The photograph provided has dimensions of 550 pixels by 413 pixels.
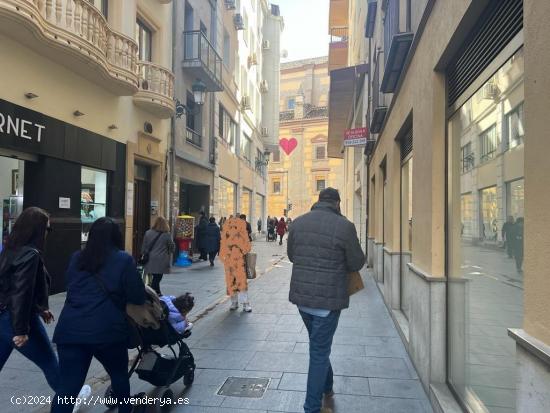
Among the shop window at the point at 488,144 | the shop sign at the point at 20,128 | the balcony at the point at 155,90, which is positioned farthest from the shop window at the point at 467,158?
the balcony at the point at 155,90

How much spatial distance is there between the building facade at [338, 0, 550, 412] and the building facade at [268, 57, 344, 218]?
142ft

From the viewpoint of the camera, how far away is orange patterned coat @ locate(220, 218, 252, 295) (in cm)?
810

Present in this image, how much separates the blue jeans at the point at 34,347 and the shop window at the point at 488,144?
11.9 feet

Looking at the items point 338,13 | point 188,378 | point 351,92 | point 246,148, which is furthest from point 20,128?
point 338,13

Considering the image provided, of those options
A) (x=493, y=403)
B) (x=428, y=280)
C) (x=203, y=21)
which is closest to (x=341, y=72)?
(x=203, y=21)

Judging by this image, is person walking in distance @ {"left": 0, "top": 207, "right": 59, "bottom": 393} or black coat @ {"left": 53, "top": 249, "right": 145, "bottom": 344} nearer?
black coat @ {"left": 53, "top": 249, "right": 145, "bottom": 344}

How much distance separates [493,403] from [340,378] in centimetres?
188

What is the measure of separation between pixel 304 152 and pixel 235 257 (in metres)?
42.5

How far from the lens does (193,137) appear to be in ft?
55.9

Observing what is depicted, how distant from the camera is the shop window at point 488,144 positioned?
10.2ft

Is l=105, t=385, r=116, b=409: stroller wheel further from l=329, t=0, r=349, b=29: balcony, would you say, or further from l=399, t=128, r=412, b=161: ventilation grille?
l=329, t=0, r=349, b=29: balcony

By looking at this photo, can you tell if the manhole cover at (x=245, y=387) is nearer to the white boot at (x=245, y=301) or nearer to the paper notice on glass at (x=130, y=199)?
the white boot at (x=245, y=301)

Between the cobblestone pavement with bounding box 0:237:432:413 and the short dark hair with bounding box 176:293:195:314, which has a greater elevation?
the short dark hair with bounding box 176:293:195:314

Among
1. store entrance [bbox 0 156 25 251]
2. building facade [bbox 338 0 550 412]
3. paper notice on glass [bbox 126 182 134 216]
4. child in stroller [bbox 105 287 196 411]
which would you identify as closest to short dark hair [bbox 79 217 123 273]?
child in stroller [bbox 105 287 196 411]
